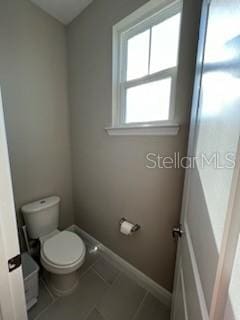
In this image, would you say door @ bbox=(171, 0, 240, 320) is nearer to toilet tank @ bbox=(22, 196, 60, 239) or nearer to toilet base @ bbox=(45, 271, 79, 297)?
toilet base @ bbox=(45, 271, 79, 297)

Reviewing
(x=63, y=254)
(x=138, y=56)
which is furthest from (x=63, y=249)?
(x=138, y=56)

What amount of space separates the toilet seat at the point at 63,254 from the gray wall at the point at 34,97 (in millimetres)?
548

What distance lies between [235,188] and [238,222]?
0.23 ft

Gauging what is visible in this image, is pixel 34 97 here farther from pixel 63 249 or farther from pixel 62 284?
pixel 62 284

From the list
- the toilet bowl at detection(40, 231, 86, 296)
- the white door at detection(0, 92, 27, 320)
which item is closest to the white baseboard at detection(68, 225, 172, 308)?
the toilet bowl at detection(40, 231, 86, 296)

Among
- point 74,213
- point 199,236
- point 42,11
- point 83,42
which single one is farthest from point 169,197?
point 42,11

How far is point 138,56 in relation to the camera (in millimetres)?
1286

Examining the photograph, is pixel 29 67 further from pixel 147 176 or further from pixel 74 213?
pixel 74 213

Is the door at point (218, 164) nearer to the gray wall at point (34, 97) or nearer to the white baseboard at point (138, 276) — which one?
the white baseboard at point (138, 276)

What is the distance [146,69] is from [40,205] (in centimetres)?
165

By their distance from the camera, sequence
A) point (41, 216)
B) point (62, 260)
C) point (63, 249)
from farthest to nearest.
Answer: point (41, 216)
point (63, 249)
point (62, 260)

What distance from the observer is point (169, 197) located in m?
1.15

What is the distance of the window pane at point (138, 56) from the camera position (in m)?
1.23

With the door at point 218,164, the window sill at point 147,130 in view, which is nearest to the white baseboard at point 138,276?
the door at point 218,164
